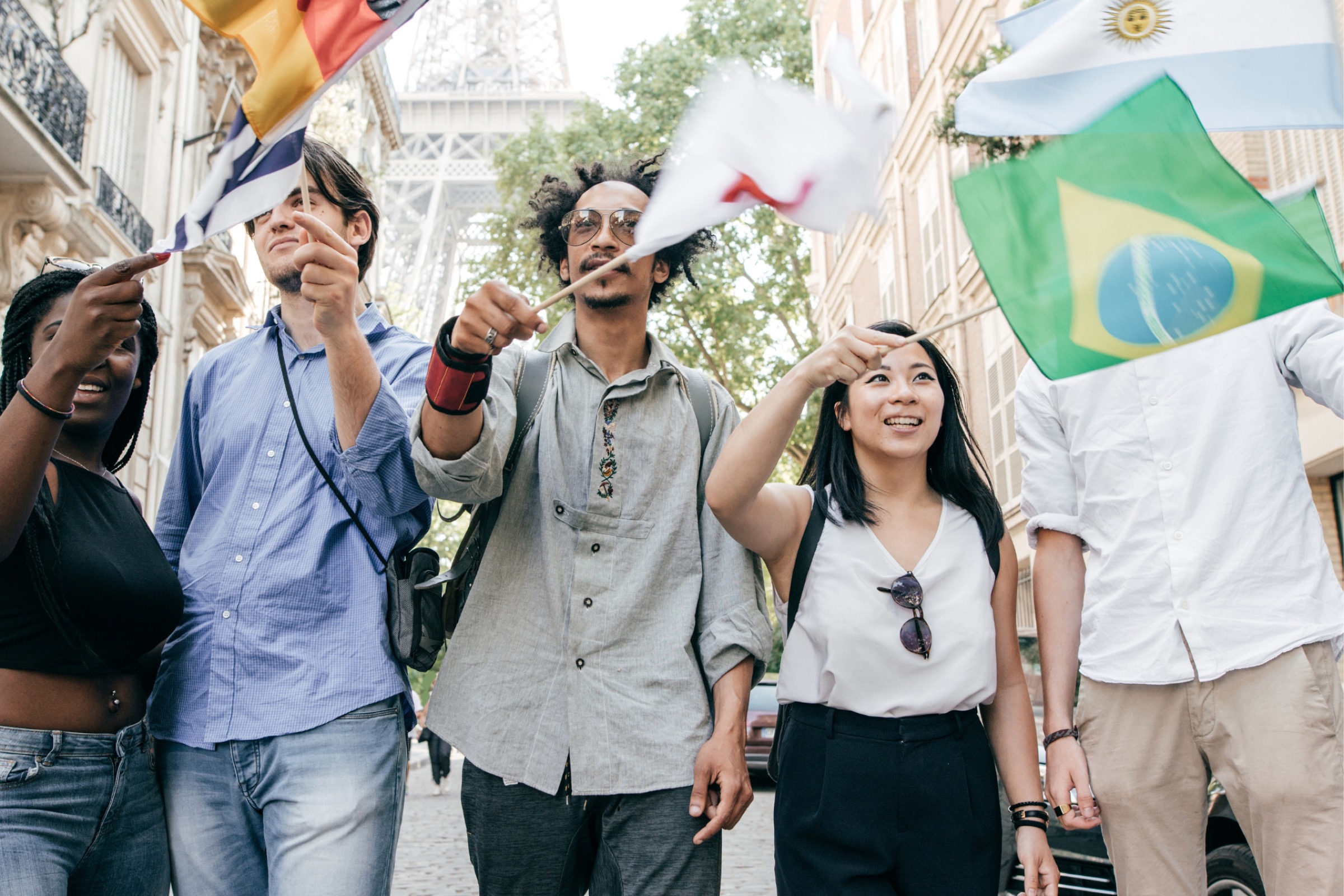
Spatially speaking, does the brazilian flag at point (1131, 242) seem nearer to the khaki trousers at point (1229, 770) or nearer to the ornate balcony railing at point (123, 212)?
the khaki trousers at point (1229, 770)

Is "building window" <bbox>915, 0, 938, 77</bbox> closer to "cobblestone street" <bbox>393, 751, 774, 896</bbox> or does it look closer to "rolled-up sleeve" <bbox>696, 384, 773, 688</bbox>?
"cobblestone street" <bbox>393, 751, 774, 896</bbox>

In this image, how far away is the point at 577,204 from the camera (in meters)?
3.39

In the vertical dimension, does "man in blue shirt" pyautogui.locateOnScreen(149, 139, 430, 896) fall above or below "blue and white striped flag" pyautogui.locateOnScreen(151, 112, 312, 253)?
below

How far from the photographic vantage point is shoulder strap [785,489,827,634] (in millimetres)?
2957

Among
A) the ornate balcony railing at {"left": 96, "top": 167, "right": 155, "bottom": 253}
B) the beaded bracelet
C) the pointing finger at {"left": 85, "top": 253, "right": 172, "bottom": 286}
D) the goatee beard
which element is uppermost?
the ornate balcony railing at {"left": 96, "top": 167, "right": 155, "bottom": 253}

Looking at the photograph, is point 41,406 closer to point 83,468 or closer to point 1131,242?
point 83,468

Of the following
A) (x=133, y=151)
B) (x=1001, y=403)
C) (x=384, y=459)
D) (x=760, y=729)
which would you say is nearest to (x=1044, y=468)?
(x=384, y=459)

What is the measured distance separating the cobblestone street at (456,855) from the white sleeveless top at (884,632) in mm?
3849

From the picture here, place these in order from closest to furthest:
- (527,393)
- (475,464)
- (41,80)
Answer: (475,464) → (527,393) → (41,80)

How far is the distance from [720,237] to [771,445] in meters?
21.2

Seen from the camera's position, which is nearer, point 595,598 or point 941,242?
point 595,598

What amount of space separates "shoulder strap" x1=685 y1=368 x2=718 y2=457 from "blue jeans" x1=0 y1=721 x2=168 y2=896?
1413mm

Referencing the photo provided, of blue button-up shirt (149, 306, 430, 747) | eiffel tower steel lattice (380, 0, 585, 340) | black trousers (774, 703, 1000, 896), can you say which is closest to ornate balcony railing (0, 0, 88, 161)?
blue button-up shirt (149, 306, 430, 747)

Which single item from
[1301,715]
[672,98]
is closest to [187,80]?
[672,98]
